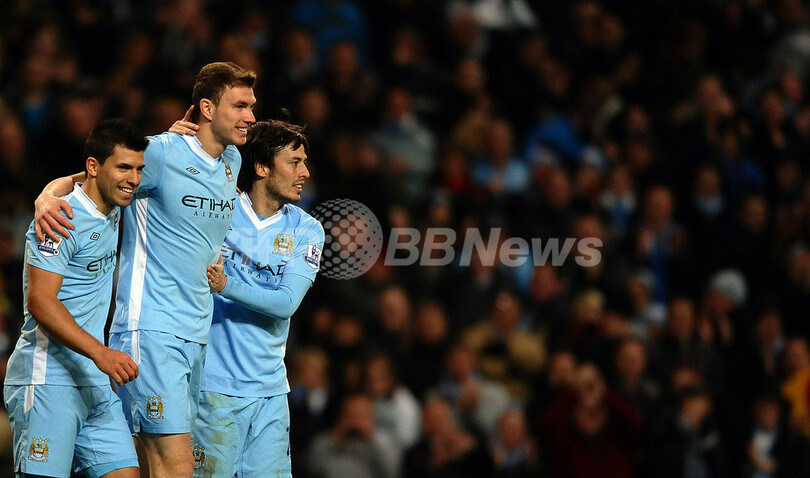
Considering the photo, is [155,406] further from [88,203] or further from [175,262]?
[88,203]

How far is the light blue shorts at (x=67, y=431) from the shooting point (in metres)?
5.48

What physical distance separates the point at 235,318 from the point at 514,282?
5386 mm

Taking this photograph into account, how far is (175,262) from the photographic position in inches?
229

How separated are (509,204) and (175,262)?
6.28m

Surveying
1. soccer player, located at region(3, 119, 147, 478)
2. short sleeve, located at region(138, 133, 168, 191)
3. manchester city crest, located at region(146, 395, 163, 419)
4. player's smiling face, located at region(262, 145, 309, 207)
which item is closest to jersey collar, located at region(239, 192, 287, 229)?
player's smiling face, located at region(262, 145, 309, 207)

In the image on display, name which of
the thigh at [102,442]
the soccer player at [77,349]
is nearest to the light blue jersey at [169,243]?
the soccer player at [77,349]

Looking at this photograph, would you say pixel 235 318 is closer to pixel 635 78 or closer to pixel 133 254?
pixel 133 254

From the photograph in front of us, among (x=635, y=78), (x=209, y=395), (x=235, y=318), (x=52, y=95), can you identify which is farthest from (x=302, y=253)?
(x=635, y=78)

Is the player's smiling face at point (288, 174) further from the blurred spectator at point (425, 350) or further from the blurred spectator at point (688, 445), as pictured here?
the blurred spectator at point (688, 445)

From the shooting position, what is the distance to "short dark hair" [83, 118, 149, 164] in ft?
18.1

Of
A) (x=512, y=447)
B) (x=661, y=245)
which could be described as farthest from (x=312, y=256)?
(x=661, y=245)

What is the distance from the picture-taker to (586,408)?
10.2m

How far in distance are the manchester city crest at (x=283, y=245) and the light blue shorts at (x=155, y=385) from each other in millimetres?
863

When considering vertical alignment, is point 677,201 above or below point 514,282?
above
